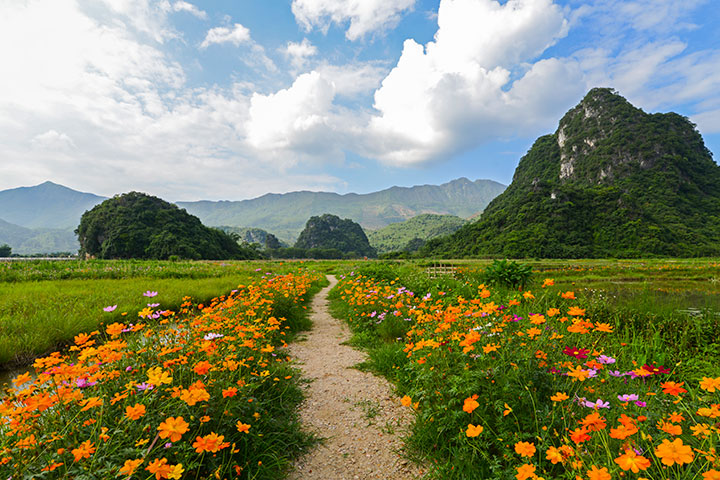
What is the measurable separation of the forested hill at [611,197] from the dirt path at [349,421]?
54.9 metres

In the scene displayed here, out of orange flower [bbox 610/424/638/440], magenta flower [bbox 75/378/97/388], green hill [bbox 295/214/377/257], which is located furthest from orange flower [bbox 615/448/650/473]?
green hill [bbox 295/214/377/257]

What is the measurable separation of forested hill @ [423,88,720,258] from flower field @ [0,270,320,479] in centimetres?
5685

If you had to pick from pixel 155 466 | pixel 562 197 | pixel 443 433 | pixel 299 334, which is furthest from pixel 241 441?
pixel 562 197

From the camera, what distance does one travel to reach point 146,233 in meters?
55.7

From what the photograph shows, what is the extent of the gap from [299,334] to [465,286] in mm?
4966

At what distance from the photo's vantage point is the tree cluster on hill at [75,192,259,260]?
53469mm

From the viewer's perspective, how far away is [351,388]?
3801 mm

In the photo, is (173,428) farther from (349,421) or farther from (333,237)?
(333,237)

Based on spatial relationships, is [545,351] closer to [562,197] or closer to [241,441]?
[241,441]

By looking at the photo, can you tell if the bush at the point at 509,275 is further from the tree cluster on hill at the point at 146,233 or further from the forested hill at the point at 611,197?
the tree cluster on hill at the point at 146,233

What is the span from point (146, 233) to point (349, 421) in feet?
221

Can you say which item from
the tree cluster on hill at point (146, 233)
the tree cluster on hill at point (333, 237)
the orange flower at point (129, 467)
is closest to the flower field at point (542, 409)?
the orange flower at point (129, 467)

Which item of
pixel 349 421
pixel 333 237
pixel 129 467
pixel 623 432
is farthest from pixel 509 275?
pixel 333 237

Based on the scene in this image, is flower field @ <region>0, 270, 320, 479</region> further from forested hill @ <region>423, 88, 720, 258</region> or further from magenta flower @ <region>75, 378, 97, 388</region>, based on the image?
forested hill @ <region>423, 88, 720, 258</region>
